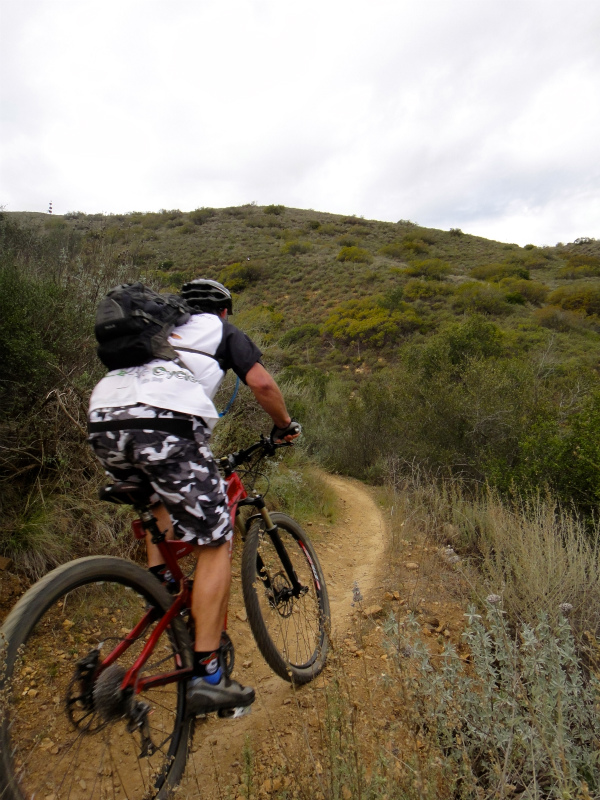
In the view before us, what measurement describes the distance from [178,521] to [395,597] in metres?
2.48

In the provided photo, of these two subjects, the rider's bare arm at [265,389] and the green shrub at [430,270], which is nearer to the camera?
the rider's bare arm at [265,389]

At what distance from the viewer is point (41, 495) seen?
3.20 meters

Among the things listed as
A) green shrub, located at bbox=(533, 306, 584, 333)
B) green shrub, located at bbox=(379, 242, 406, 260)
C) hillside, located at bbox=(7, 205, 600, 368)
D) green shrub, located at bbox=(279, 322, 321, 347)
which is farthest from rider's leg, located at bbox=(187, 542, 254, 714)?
green shrub, located at bbox=(379, 242, 406, 260)

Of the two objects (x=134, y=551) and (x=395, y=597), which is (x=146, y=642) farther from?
(x=395, y=597)

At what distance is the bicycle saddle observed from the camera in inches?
74.9

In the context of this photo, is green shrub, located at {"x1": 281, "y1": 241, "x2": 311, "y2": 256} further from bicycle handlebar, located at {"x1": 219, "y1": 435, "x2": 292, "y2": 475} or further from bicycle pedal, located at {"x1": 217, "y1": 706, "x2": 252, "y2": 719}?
bicycle pedal, located at {"x1": 217, "y1": 706, "x2": 252, "y2": 719}

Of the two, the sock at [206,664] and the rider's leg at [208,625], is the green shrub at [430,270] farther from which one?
the sock at [206,664]

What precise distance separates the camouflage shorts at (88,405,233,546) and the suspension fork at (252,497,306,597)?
2.07ft

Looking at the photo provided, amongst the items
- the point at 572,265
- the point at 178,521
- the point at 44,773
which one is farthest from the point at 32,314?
the point at 572,265

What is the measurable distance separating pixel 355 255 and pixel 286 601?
2936cm

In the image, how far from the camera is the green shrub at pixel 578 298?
72.1 ft

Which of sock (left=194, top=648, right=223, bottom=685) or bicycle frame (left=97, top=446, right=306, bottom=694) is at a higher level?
bicycle frame (left=97, top=446, right=306, bottom=694)

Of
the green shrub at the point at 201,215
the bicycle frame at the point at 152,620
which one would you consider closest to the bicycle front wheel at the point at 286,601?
the bicycle frame at the point at 152,620

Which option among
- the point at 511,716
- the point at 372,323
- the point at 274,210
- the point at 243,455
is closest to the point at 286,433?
the point at 243,455
